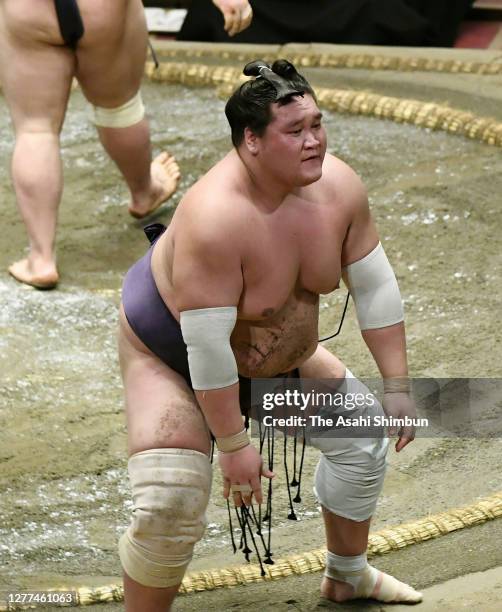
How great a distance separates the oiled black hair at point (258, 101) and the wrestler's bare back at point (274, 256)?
0.06m

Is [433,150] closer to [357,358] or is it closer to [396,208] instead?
[396,208]

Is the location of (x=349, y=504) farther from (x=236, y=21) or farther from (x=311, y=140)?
(x=236, y=21)

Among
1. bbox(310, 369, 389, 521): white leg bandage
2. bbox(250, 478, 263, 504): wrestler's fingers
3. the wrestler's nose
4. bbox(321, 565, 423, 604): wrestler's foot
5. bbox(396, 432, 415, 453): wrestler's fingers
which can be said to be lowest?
bbox(321, 565, 423, 604): wrestler's foot

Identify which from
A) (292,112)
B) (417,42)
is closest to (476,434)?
(292,112)

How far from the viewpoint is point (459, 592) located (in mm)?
2133

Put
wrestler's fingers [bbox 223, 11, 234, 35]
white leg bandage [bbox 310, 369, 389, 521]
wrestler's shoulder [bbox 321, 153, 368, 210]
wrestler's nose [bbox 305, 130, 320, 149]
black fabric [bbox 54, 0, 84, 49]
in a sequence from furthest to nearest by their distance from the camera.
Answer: black fabric [bbox 54, 0, 84, 49] → wrestler's fingers [bbox 223, 11, 234, 35] → white leg bandage [bbox 310, 369, 389, 521] → wrestler's shoulder [bbox 321, 153, 368, 210] → wrestler's nose [bbox 305, 130, 320, 149]

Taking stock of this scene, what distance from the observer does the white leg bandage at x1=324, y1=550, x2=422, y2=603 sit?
2189mm

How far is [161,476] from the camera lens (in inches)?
75.1

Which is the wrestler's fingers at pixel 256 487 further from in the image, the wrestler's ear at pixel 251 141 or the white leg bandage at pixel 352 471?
the wrestler's ear at pixel 251 141

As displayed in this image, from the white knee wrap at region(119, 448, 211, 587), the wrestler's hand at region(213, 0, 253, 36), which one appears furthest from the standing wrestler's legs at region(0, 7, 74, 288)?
the white knee wrap at region(119, 448, 211, 587)

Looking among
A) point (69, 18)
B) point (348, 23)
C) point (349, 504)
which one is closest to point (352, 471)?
point (349, 504)

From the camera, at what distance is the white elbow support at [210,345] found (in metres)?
1.84

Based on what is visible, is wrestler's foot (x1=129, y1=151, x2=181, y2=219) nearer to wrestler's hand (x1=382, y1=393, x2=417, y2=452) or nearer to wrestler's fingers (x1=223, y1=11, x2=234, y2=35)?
wrestler's fingers (x1=223, y1=11, x2=234, y2=35)

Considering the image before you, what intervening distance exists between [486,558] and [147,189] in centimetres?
185
